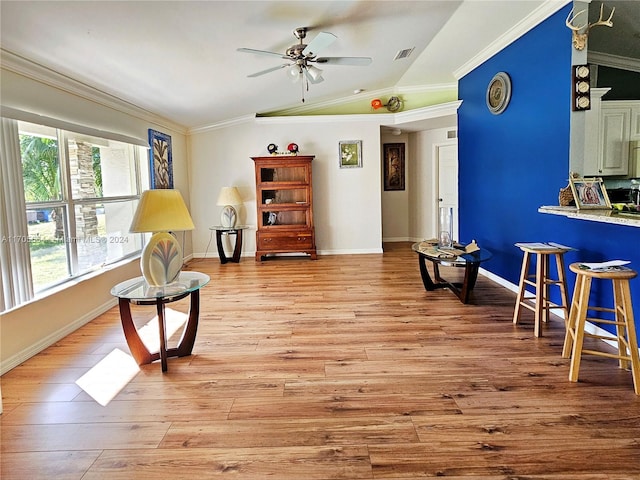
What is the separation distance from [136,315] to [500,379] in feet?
10.8

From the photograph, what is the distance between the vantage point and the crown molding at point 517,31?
134 inches

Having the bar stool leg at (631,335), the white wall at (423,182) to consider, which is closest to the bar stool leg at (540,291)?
the bar stool leg at (631,335)

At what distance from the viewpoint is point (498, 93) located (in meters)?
4.54

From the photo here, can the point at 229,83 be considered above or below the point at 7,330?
above

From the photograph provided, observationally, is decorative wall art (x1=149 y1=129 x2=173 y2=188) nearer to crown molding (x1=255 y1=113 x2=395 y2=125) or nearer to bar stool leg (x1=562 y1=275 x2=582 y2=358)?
crown molding (x1=255 y1=113 x2=395 y2=125)

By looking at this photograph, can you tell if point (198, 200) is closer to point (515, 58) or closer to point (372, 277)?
point (372, 277)

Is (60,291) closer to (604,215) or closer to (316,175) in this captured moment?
(604,215)

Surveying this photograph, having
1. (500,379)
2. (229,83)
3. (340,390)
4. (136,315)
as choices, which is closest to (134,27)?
(229,83)

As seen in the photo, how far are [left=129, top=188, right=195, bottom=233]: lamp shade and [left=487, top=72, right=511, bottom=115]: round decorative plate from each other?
144 inches

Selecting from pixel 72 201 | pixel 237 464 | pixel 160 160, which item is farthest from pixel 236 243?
pixel 237 464

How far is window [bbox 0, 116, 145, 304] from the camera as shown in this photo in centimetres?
320

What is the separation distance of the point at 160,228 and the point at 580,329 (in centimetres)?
273

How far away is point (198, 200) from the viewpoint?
7098mm

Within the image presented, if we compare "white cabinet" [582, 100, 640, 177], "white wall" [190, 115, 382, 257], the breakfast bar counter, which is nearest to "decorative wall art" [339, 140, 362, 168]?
"white wall" [190, 115, 382, 257]
